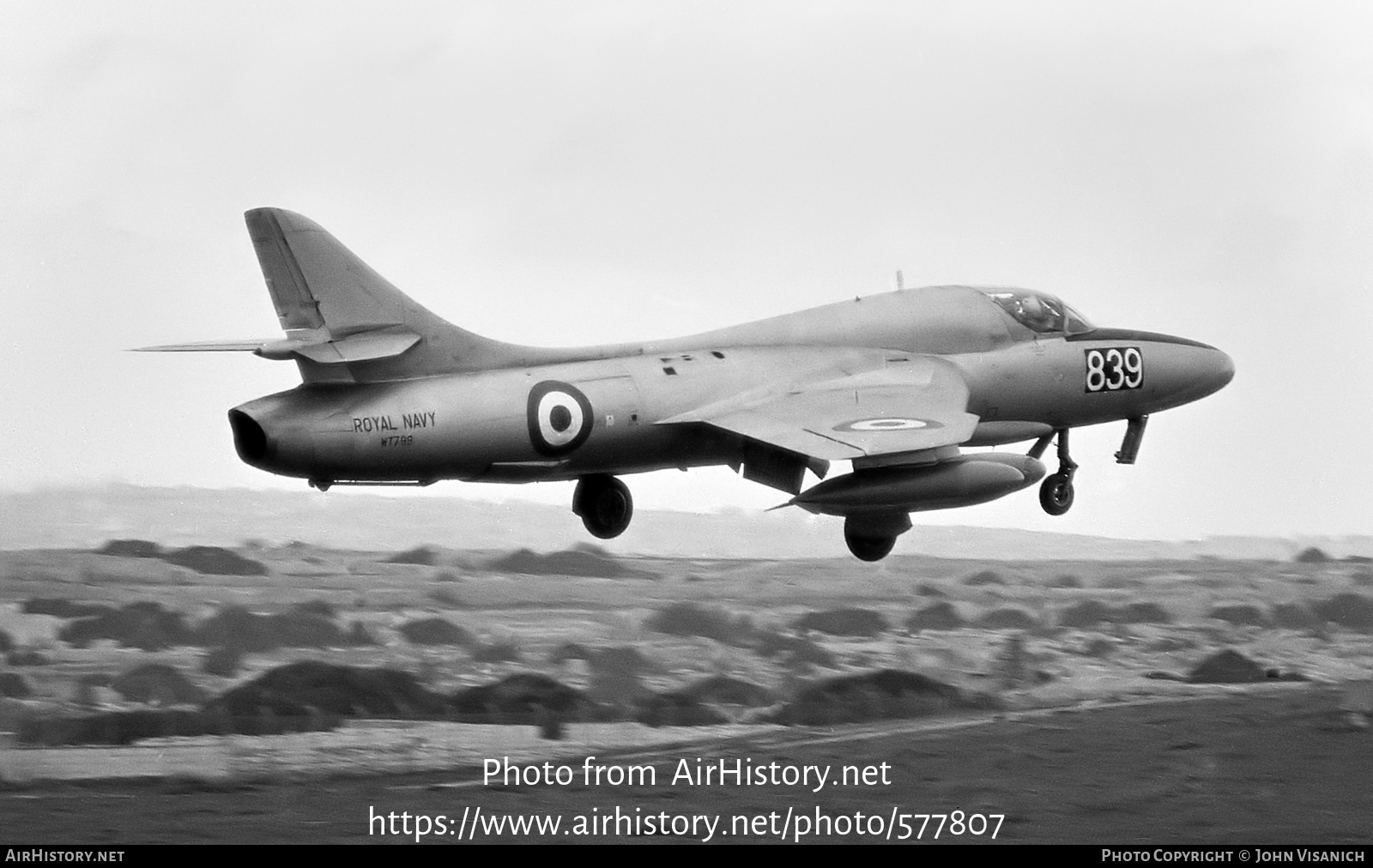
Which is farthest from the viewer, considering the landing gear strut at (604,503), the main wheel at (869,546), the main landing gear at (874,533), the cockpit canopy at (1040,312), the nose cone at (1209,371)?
the nose cone at (1209,371)

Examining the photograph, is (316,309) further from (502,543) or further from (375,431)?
(502,543)

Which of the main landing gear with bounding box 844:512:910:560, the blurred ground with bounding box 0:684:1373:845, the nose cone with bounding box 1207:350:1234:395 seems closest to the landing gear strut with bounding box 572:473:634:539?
the main landing gear with bounding box 844:512:910:560

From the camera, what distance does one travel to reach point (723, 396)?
25.1m

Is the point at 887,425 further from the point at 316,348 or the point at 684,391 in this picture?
the point at 316,348

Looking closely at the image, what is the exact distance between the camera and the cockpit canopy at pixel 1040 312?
91.4ft

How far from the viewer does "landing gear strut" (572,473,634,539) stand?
26266mm

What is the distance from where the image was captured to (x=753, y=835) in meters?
22.2

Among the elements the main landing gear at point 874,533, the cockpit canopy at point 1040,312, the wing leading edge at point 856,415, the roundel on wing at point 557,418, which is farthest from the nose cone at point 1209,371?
the roundel on wing at point 557,418

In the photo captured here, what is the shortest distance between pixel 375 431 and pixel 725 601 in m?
5.57

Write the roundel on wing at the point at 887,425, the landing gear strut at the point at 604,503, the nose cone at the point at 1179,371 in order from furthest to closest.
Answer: the nose cone at the point at 1179,371
the landing gear strut at the point at 604,503
the roundel on wing at the point at 887,425

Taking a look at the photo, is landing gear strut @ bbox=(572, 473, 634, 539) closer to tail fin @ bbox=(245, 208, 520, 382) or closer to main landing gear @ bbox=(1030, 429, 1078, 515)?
tail fin @ bbox=(245, 208, 520, 382)

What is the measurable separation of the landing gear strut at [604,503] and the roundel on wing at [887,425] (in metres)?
3.12

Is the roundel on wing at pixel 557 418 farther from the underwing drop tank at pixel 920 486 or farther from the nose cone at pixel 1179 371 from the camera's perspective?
the nose cone at pixel 1179 371

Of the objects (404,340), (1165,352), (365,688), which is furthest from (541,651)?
(1165,352)
